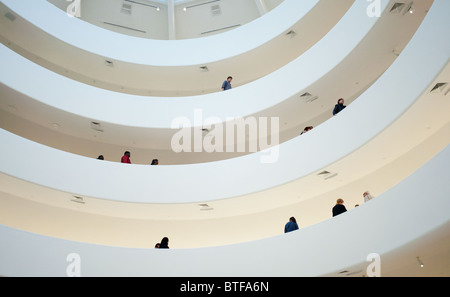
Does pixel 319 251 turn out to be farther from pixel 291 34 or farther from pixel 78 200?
pixel 291 34

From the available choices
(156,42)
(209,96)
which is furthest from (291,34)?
(156,42)

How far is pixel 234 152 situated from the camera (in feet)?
53.7

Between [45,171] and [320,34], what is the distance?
12021mm

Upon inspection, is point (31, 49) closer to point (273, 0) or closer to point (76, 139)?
point (76, 139)

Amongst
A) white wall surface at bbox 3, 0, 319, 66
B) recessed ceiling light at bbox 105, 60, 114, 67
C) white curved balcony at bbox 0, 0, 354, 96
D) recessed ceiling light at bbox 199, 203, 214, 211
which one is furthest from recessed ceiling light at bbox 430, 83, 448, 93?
recessed ceiling light at bbox 105, 60, 114, 67

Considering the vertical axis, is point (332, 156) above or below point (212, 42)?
below

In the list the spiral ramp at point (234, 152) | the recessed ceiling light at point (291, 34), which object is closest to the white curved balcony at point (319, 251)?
the spiral ramp at point (234, 152)

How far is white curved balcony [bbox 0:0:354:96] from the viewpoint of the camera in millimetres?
15922

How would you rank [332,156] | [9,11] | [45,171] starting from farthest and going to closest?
[9,11], [45,171], [332,156]

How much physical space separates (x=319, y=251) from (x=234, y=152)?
7468 mm

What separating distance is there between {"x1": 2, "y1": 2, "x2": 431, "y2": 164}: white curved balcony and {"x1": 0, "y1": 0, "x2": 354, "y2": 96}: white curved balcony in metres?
2.30

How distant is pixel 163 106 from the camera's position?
15562 millimetres

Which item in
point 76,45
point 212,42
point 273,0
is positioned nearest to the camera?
point 76,45

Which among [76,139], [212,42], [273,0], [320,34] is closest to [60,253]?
[76,139]
